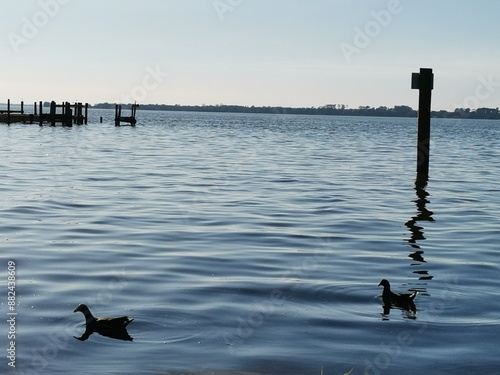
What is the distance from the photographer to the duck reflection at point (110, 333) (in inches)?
360

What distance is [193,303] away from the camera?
35.3 feet

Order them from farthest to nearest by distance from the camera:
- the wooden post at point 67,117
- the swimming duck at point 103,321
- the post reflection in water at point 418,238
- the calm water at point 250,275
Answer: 1. the wooden post at point 67,117
2. the post reflection in water at point 418,238
3. the swimming duck at point 103,321
4. the calm water at point 250,275

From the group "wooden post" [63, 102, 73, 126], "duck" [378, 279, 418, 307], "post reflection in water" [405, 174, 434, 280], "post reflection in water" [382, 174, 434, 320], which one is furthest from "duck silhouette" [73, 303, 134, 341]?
"wooden post" [63, 102, 73, 126]

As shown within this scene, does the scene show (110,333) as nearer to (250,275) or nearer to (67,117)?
(250,275)

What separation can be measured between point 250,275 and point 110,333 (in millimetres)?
3740

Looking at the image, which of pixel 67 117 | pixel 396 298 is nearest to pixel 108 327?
pixel 396 298

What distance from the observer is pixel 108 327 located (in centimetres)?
929

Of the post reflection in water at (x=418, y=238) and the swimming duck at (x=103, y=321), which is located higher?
the swimming duck at (x=103, y=321)

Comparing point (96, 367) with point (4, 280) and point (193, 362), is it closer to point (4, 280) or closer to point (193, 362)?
point (193, 362)

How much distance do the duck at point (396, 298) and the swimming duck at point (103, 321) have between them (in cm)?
342

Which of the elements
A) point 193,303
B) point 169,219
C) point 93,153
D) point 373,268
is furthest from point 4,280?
point 93,153

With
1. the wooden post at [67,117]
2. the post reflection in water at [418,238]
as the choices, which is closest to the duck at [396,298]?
the post reflection in water at [418,238]

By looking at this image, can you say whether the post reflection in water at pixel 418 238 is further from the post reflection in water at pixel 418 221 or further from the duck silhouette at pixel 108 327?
the duck silhouette at pixel 108 327

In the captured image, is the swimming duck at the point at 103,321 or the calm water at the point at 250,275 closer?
the calm water at the point at 250,275
